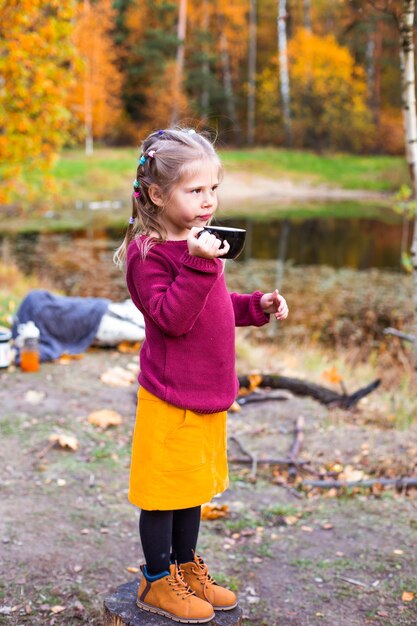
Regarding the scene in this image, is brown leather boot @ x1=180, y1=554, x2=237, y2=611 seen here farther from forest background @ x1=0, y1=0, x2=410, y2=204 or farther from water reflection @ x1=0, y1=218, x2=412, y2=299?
forest background @ x1=0, y1=0, x2=410, y2=204

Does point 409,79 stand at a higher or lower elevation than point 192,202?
higher

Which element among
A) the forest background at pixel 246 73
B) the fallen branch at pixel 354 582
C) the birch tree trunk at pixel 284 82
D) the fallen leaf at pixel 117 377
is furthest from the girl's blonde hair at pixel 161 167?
the birch tree trunk at pixel 284 82

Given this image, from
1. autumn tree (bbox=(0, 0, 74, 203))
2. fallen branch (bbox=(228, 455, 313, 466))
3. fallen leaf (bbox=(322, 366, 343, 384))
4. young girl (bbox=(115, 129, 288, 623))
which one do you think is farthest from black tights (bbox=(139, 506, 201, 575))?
autumn tree (bbox=(0, 0, 74, 203))

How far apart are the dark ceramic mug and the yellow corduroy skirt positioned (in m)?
0.60

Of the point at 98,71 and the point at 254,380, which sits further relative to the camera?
the point at 98,71

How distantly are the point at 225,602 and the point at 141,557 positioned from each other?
105 centimetres

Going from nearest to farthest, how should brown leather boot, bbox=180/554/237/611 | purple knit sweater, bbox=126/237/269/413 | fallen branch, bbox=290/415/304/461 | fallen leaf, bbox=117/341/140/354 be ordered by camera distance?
1. purple knit sweater, bbox=126/237/269/413
2. brown leather boot, bbox=180/554/237/611
3. fallen branch, bbox=290/415/304/461
4. fallen leaf, bbox=117/341/140/354

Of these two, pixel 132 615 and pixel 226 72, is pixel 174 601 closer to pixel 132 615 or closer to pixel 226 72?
pixel 132 615

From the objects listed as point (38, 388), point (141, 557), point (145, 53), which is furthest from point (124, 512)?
point (145, 53)

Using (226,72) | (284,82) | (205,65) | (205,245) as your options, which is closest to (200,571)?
(205,245)

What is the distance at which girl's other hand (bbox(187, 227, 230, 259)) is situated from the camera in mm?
2268

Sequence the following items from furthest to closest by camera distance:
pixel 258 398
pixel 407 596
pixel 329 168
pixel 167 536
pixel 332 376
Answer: pixel 329 168
pixel 332 376
pixel 258 398
pixel 407 596
pixel 167 536

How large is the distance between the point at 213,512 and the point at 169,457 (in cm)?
182

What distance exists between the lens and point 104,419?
18.1 feet
